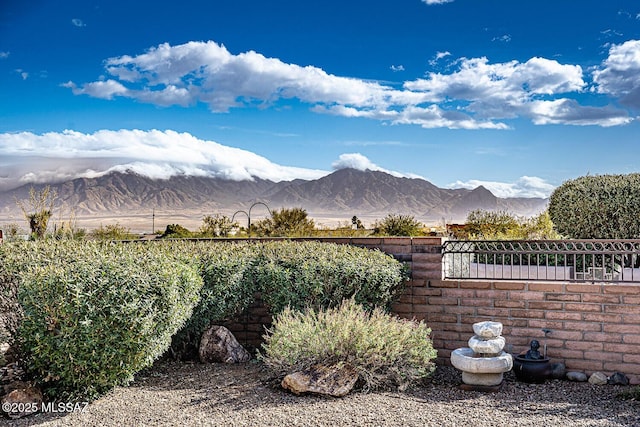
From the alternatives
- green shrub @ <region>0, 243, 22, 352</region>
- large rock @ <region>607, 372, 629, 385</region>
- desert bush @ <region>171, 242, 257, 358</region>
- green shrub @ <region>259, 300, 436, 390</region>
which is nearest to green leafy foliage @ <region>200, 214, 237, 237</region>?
desert bush @ <region>171, 242, 257, 358</region>

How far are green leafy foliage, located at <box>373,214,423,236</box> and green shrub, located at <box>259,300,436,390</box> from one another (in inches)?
428

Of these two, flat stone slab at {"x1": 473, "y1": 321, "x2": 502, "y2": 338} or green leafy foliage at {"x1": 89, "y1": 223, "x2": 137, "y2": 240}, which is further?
green leafy foliage at {"x1": 89, "y1": 223, "x2": 137, "y2": 240}

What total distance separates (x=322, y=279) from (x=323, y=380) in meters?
1.30

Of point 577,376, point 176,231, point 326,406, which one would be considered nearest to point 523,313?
point 577,376

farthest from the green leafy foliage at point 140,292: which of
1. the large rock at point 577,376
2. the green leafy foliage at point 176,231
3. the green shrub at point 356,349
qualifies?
the green leafy foliage at point 176,231

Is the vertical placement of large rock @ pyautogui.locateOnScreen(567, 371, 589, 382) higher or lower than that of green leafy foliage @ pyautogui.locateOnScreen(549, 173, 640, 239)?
lower

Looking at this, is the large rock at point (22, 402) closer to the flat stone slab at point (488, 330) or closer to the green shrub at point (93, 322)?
the green shrub at point (93, 322)

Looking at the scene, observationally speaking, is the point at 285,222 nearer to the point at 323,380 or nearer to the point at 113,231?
the point at 113,231

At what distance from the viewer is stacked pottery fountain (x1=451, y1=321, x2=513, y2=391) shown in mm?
5445

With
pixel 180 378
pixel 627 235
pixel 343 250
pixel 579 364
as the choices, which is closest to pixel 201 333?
pixel 180 378

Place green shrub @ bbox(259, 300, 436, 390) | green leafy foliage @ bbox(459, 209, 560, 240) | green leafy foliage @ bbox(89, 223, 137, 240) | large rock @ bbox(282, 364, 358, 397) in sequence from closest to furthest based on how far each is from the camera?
large rock @ bbox(282, 364, 358, 397) < green shrub @ bbox(259, 300, 436, 390) < green leafy foliage @ bbox(89, 223, 137, 240) < green leafy foliage @ bbox(459, 209, 560, 240)

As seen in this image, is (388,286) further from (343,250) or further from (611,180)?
(611,180)

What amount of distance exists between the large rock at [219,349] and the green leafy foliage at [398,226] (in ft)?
33.5

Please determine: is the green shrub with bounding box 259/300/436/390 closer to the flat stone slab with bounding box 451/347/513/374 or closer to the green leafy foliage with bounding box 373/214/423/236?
the flat stone slab with bounding box 451/347/513/374
